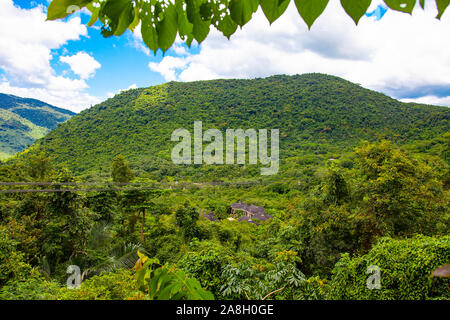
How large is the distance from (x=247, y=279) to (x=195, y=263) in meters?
1.45

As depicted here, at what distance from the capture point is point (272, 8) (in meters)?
0.30

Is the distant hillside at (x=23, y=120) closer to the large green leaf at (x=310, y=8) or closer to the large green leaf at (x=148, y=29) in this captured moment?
the large green leaf at (x=148, y=29)

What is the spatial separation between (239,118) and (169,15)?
4919 cm

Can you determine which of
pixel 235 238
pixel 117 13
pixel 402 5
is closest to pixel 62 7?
pixel 117 13

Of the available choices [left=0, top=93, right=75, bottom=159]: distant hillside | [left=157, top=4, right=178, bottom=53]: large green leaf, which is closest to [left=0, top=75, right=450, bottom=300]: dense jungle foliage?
[left=157, top=4, right=178, bottom=53]: large green leaf

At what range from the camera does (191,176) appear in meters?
33.8

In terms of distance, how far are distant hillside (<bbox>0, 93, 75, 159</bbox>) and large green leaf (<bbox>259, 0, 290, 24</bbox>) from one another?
61.0 metres

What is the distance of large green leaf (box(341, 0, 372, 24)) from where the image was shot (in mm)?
244

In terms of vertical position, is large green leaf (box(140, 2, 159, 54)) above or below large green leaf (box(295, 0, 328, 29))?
above

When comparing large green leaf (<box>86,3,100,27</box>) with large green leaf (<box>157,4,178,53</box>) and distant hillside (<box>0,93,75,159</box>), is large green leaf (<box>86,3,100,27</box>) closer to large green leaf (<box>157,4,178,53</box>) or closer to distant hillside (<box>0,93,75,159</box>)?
large green leaf (<box>157,4,178,53</box>)

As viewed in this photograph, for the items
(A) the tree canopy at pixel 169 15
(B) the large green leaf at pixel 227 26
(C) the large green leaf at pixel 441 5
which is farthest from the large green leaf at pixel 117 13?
(C) the large green leaf at pixel 441 5

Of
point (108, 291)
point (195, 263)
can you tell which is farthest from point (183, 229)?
point (108, 291)
